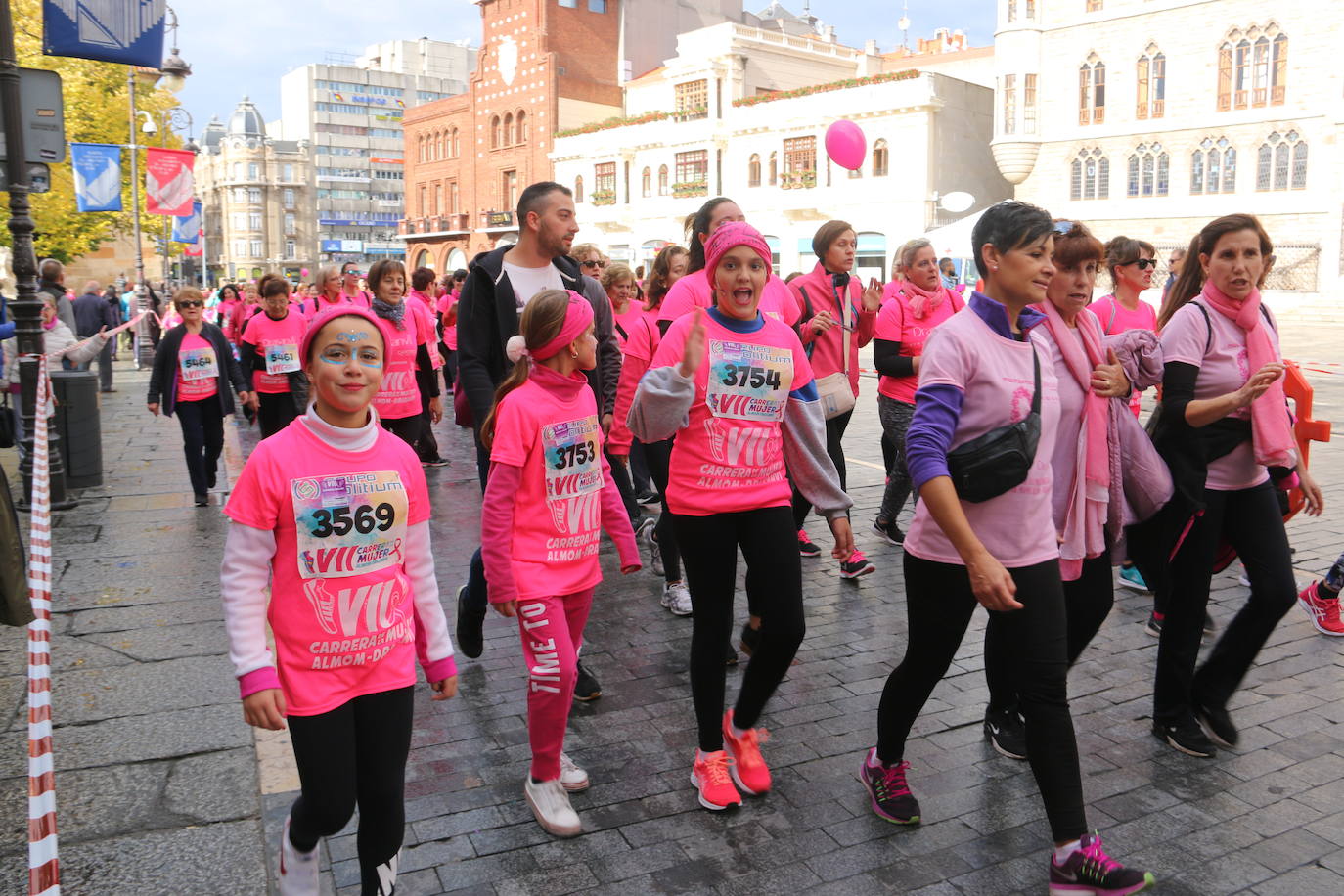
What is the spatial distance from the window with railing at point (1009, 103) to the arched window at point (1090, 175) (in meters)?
2.61

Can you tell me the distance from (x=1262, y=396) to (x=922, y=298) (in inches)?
117

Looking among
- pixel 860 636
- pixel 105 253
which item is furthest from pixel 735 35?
pixel 860 636

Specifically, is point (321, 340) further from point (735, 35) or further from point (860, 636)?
point (735, 35)

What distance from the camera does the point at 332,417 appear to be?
2.79 m

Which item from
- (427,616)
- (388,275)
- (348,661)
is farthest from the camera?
(388,275)

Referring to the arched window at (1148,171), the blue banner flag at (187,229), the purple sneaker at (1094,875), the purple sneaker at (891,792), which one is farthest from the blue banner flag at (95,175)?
the arched window at (1148,171)

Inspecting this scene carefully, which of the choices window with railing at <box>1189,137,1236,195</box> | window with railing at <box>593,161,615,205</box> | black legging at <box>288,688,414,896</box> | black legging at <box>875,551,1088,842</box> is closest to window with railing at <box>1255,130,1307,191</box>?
window with railing at <box>1189,137,1236,195</box>

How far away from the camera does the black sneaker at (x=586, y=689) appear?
4500 millimetres

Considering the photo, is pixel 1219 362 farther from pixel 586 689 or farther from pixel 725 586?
pixel 586 689

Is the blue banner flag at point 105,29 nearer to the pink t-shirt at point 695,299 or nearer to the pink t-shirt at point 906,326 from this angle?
the pink t-shirt at point 695,299

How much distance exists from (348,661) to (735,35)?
156 feet

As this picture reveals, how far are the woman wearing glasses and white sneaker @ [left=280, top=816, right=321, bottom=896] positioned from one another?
6479 mm

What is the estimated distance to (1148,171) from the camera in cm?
3834

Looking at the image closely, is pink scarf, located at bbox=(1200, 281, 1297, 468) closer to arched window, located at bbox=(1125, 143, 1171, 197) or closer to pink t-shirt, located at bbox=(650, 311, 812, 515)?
pink t-shirt, located at bbox=(650, 311, 812, 515)
